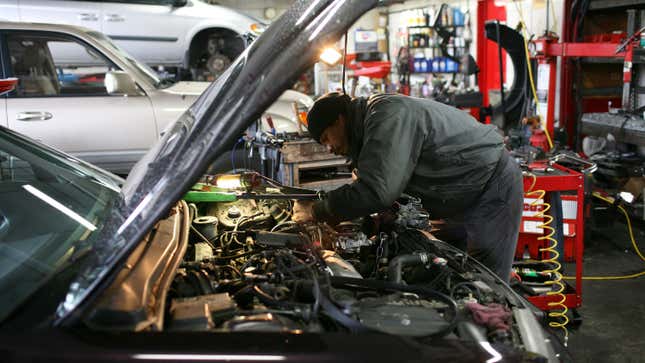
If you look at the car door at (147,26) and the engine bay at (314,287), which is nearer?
the engine bay at (314,287)

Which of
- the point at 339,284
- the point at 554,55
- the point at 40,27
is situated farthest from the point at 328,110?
the point at 554,55

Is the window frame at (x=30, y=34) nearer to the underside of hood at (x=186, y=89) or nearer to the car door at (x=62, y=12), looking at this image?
the underside of hood at (x=186, y=89)

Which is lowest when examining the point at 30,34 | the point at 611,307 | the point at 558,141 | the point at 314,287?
the point at 611,307

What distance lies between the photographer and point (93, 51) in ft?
17.1

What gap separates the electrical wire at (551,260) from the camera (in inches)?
142

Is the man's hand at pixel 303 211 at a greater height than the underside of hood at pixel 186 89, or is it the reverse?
the underside of hood at pixel 186 89

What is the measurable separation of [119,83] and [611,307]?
4.25m

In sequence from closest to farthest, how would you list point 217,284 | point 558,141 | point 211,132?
point 211,132
point 217,284
point 558,141

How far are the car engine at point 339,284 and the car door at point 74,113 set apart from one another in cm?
281

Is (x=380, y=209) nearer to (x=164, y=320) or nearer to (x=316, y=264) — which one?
(x=316, y=264)

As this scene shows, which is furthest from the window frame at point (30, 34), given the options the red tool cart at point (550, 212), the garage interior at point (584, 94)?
the red tool cart at point (550, 212)

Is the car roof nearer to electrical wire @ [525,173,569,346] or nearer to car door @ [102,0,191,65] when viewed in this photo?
car door @ [102,0,191,65]

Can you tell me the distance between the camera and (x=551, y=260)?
3670mm

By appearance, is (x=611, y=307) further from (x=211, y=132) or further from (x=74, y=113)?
(x=74, y=113)
